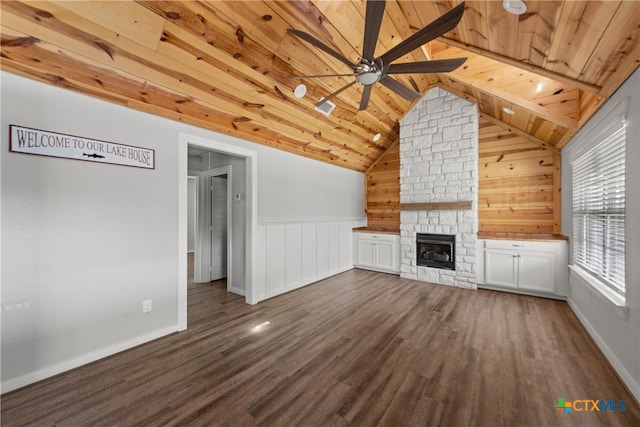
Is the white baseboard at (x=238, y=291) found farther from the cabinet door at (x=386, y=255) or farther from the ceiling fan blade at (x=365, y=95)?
the ceiling fan blade at (x=365, y=95)

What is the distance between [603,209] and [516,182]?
7.34 feet

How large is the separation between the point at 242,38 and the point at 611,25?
8.63 ft

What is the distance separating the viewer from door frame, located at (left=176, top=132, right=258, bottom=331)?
287cm

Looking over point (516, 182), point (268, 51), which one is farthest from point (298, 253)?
point (516, 182)

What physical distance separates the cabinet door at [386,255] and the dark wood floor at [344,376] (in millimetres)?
1934

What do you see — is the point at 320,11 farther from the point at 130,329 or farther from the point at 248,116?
the point at 130,329

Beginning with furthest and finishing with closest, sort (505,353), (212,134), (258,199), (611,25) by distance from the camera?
1. (258,199)
2. (212,134)
3. (505,353)
4. (611,25)

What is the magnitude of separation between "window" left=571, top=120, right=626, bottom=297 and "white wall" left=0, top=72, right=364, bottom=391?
4245 mm

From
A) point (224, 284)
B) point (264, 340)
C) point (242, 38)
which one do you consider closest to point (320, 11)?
point (242, 38)

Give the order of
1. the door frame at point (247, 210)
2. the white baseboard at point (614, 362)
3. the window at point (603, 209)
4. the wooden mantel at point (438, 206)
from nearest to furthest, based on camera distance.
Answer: the white baseboard at point (614, 362) → the window at point (603, 209) → the door frame at point (247, 210) → the wooden mantel at point (438, 206)

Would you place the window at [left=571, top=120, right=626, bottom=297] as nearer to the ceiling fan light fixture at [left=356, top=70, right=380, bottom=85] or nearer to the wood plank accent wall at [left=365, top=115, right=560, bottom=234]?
the wood plank accent wall at [left=365, top=115, right=560, bottom=234]

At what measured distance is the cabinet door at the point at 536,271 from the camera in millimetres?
3826

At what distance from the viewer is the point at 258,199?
3848 mm

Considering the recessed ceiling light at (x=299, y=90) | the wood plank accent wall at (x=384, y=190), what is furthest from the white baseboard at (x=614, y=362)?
the recessed ceiling light at (x=299, y=90)
